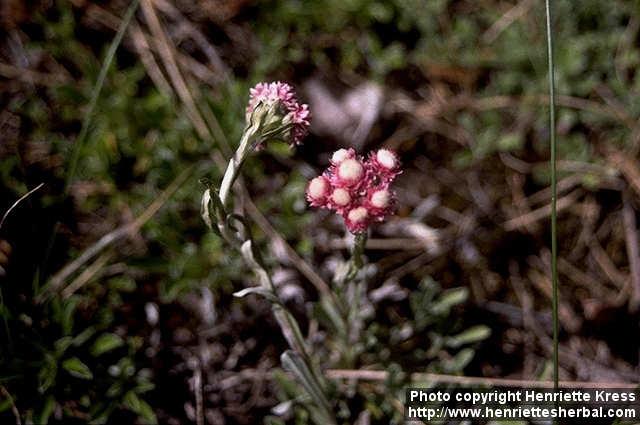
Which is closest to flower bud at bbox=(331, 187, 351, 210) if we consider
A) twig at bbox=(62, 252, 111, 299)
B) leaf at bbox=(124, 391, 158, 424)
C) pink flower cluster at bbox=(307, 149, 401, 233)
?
pink flower cluster at bbox=(307, 149, 401, 233)

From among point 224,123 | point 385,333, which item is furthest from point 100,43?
point 385,333

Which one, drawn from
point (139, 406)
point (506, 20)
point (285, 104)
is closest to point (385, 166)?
point (285, 104)

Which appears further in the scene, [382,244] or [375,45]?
[375,45]

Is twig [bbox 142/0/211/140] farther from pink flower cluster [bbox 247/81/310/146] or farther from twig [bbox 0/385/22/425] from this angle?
twig [bbox 0/385/22/425]

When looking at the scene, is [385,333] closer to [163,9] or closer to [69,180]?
[69,180]

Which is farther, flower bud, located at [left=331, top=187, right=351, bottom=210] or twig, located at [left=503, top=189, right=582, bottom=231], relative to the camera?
twig, located at [left=503, top=189, right=582, bottom=231]

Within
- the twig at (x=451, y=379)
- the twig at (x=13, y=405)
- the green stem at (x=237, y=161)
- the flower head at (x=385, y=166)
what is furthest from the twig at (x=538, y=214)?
the twig at (x=13, y=405)

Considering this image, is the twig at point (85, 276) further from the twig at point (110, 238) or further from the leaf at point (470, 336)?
the leaf at point (470, 336)
